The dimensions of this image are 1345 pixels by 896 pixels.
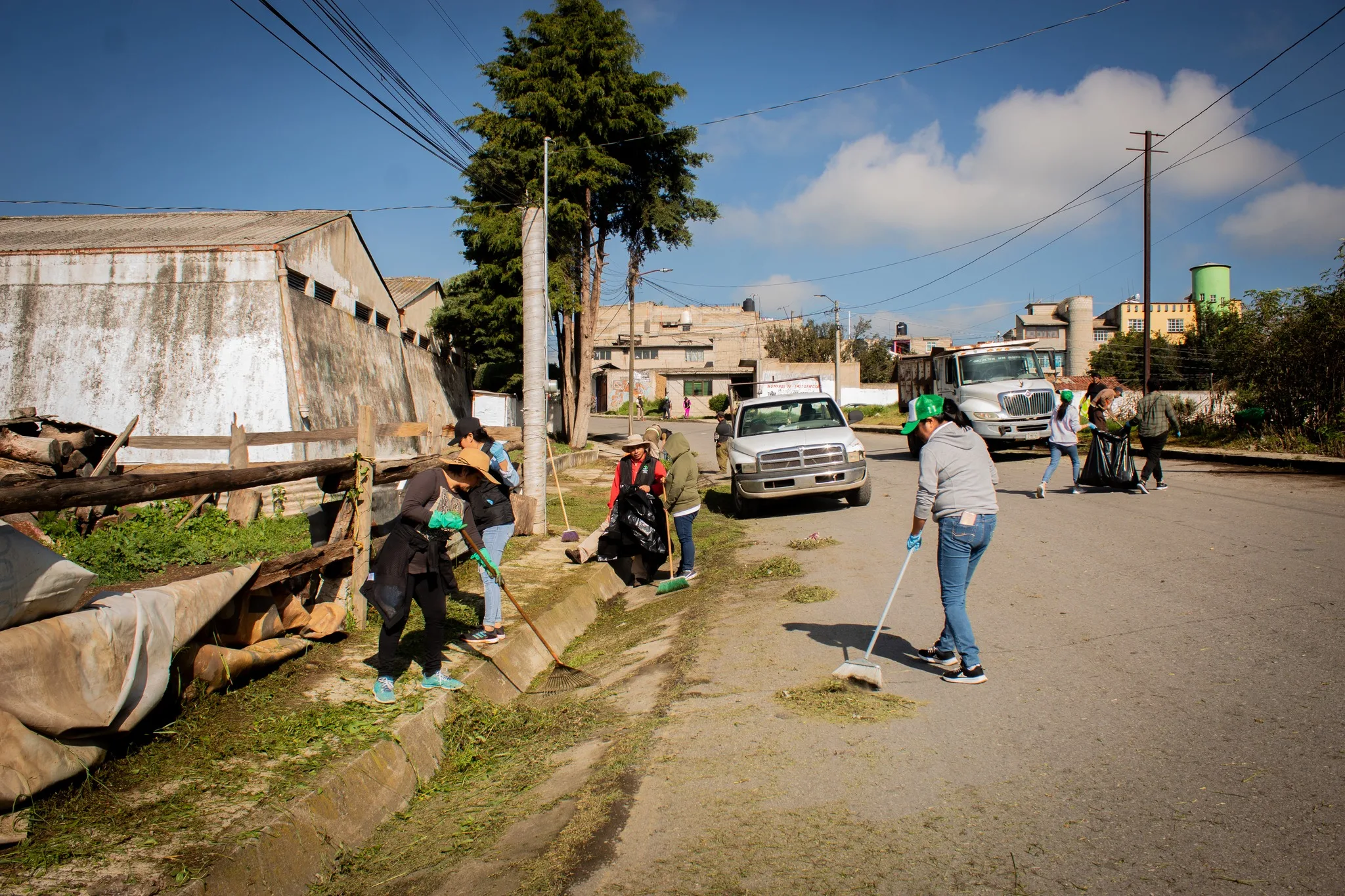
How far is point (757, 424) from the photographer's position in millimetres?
14703

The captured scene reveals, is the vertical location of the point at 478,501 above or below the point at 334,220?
below

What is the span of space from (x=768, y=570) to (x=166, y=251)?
40.4 feet

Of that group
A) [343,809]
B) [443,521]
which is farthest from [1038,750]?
[443,521]

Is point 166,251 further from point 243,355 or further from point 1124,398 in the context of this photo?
point 1124,398

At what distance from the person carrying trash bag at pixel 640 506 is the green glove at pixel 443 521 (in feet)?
12.5

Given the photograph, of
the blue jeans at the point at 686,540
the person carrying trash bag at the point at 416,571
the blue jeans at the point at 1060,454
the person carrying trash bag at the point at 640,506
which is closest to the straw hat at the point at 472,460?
the person carrying trash bag at the point at 416,571

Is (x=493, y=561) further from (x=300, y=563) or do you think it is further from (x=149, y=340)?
(x=149, y=340)

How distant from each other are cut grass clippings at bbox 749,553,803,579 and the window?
4.65 meters

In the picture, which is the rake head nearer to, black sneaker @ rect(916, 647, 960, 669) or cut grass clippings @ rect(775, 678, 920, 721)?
cut grass clippings @ rect(775, 678, 920, 721)

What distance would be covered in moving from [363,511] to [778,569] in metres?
4.46

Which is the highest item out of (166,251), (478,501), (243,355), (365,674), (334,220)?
(334,220)

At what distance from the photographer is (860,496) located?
45.4ft

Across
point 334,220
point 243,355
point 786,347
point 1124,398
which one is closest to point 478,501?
point 243,355

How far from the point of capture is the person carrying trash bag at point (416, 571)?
5.75m
